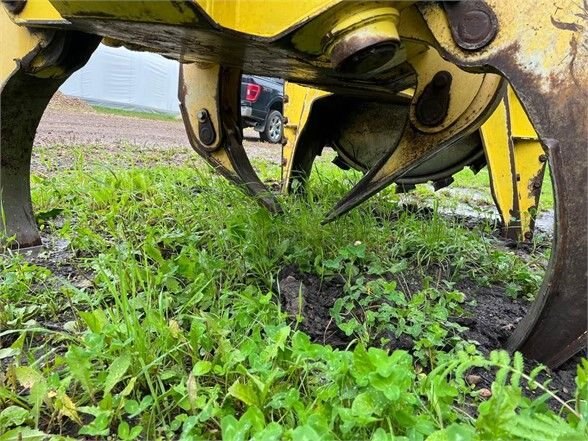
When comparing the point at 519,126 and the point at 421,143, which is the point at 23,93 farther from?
the point at 519,126

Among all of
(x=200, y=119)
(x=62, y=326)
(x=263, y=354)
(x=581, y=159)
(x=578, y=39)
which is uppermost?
(x=578, y=39)

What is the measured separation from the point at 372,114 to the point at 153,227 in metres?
1.46

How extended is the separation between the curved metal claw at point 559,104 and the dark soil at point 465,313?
0.40 ft

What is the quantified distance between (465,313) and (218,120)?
1.18 metres

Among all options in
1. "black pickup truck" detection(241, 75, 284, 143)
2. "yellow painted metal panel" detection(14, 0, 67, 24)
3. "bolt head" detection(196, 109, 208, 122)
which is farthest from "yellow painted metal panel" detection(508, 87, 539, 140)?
"black pickup truck" detection(241, 75, 284, 143)

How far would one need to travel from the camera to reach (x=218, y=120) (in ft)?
6.96

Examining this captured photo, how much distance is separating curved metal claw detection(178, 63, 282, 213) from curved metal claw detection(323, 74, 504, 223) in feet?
Result: 1.70

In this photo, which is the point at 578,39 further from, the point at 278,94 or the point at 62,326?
the point at 278,94

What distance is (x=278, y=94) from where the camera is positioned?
39.6 feet

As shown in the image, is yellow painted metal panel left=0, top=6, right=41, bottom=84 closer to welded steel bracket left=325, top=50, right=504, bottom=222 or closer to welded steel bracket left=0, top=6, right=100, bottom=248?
welded steel bracket left=0, top=6, right=100, bottom=248

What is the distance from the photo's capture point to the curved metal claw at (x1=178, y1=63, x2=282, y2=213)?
2094 mm

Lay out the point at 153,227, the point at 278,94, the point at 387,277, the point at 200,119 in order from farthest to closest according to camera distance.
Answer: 1. the point at 278,94
2. the point at 200,119
3. the point at 153,227
4. the point at 387,277

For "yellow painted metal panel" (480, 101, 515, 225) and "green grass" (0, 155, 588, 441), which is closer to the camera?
"green grass" (0, 155, 588, 441)

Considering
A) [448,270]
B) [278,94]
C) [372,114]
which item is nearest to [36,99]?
[448,270]
